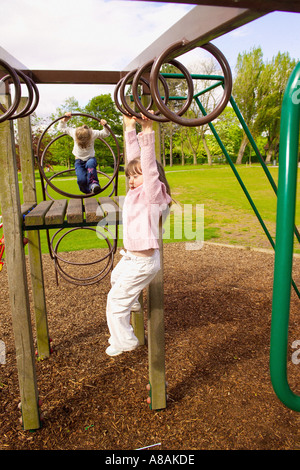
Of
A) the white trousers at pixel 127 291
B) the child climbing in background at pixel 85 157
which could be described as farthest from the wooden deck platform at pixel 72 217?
the child climbing in background at pixel 85 157

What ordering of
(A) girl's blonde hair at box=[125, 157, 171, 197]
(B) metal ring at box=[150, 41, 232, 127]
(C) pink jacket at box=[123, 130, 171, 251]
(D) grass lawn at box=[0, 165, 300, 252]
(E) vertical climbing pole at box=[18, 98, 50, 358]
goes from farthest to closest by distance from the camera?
(D) grass lawn at box=[0, 165, 300, 252]
(E) vertical climbing pole at box=[18, 98, 50, 358]
(A) girl's blonde hair at box=[125, 157, 171, 197]
(C) pink jacket at box=[123, 130, 171, 251]
(B) metal ring at box=[150, 41, 232, 127]

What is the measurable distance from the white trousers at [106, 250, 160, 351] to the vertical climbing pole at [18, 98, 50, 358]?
0.98m

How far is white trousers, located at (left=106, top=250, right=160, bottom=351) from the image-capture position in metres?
2.13

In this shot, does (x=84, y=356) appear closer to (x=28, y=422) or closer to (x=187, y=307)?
(x=28, y=422)

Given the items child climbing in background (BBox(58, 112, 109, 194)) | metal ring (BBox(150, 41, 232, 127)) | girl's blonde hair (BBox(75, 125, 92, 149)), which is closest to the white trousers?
metal ring (BBox(150, 41, 232, 127))

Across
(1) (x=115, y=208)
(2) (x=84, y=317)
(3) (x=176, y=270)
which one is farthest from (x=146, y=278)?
(3) (x=176, y=270)

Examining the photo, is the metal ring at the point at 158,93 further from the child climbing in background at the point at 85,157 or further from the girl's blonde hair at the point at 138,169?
the child climbing in background at the point at 85,157

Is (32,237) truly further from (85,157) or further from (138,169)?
(85,157)

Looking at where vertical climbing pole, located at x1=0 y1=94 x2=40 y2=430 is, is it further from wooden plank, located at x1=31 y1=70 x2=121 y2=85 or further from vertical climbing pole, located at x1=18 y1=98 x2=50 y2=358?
vertical climbing pole, located at x1=18 y1=98 x2=50 y2=358

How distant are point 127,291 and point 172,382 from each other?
102 centimetres

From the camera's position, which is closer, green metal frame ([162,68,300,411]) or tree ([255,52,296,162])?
green metal frame ([162,68,300,411])

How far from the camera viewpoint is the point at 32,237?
2.88 metres

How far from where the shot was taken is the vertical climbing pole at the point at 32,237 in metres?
2.81

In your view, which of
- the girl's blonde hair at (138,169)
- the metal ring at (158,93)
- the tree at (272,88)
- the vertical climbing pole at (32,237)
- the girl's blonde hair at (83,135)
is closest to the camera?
the metal ring at (158,93)
